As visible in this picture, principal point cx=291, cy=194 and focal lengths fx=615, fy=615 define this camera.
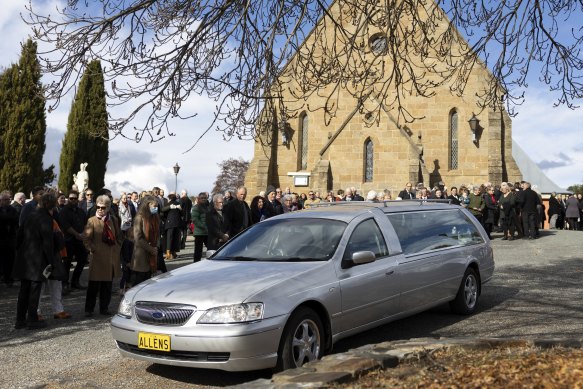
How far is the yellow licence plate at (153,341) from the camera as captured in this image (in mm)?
5496

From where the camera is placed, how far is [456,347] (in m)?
5.01

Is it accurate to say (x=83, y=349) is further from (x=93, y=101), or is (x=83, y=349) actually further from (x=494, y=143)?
(x=93, y=101)

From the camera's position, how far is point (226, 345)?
17.3 feet

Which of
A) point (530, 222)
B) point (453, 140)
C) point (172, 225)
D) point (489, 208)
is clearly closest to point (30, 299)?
point (172, 225)

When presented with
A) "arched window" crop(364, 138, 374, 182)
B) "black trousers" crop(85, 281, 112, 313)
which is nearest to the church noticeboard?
"arched window" crop(364, 138, 374, 182)

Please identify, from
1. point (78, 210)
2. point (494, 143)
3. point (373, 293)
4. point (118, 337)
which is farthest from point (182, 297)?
point (494, 143)

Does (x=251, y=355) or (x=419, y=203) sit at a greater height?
(x=419, y=203)

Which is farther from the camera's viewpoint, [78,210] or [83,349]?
[78,210]

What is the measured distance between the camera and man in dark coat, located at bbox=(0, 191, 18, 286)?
11922mm

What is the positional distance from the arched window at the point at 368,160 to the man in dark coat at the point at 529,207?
34.9 feet

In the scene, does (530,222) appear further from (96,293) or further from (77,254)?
(96,293)

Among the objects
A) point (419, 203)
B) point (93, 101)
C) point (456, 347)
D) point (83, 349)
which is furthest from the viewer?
point (93, 101)

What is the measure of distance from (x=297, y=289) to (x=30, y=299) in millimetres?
4508

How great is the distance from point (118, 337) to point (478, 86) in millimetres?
27484
